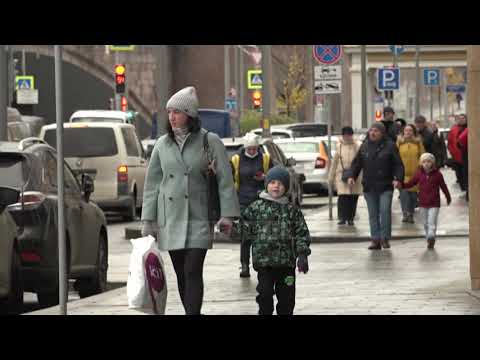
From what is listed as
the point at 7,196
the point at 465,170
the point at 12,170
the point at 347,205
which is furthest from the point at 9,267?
the point at 465,170

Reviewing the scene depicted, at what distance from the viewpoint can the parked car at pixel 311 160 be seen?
3769 cm

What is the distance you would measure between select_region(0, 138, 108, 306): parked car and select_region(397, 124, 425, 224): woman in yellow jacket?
366 inches

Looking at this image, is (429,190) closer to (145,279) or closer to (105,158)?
(105,158)

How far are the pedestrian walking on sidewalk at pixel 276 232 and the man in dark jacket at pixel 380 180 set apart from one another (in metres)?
9.75

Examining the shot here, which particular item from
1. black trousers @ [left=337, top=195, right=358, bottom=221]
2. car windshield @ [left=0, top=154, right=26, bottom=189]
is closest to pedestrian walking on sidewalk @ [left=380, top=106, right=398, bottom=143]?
black trousers @ [left=337, top=195, right=358, bottom=221]

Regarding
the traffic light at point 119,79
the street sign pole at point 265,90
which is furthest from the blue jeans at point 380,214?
the traffic light at point 119,79

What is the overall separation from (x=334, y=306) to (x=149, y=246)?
3.32 metres

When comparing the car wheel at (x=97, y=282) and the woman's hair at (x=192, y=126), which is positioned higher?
the woman's hair at (x=192, y=126)

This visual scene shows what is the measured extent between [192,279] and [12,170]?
4.86m

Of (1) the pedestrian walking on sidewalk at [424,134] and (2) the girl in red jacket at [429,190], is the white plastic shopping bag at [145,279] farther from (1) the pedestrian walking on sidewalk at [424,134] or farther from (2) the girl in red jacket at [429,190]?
(1) the pedestrian walking on sidewalk at [424,134]

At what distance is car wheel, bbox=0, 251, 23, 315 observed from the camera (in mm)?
14234

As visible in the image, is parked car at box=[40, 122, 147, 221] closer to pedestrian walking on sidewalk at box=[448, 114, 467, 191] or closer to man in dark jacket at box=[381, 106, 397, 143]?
man in dark jacket at box=[381, 106, 397, 143]
